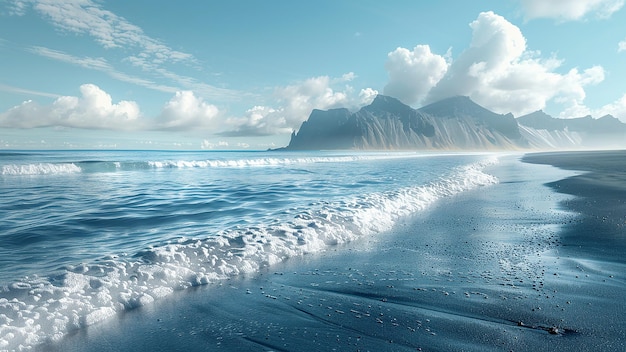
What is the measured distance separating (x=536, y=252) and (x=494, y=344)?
14.1 feet

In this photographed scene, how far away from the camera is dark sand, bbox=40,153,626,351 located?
3795 millimetres

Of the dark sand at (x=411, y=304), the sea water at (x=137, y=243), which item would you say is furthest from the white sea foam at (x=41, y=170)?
the dark sand at (x=411, y=304)

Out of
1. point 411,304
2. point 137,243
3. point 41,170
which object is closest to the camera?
point 411,304

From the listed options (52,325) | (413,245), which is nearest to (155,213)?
(52,325)

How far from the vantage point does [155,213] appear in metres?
11.5

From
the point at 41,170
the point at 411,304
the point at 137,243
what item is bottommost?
the point at 411,304

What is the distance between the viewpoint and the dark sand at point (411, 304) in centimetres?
379

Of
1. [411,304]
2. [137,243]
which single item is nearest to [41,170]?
[137,243]

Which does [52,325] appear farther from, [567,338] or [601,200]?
[601,200]

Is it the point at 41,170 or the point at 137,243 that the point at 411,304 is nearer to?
the point at 137,243

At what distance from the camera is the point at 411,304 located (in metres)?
4.77

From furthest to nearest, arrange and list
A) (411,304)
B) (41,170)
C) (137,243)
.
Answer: (41,170)
(137,243)
(411,304)

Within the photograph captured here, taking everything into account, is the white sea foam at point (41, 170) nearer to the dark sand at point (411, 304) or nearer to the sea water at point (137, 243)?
the sea water at point (137, 243)

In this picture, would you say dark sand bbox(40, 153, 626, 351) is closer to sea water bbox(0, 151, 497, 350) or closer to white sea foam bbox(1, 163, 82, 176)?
sea water bbox(0, 151, 497, 350)
